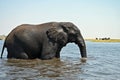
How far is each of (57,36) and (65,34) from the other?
23.6 inches

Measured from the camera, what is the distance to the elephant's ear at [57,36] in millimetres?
16258

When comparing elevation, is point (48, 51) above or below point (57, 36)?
below

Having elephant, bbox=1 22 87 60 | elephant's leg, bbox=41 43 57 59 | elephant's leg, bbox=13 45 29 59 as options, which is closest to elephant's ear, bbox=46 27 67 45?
elephant, bbox=1 22 87 60

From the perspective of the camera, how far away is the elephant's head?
16.4 m

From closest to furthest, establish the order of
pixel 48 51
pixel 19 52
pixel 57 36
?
1. pixel 48 51
2. pixel 19 52
3. pixel 57 36

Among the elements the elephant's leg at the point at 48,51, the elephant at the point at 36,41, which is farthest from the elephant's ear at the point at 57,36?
the elephant's leg at the point at 48,51

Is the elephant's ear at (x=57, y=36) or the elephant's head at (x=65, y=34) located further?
the elephant's head at (x=65, y=34)

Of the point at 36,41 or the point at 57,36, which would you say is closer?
the point at 36,41

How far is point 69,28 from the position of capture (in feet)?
55.9

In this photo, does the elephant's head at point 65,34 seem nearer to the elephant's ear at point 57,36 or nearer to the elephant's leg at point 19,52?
the elephant's ear at point 57,36

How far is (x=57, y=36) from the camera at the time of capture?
54.5ft

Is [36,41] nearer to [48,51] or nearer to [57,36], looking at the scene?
[48,51]

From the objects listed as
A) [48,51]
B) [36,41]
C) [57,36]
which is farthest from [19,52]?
[57,36]

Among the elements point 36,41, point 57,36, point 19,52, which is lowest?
point 19,52
